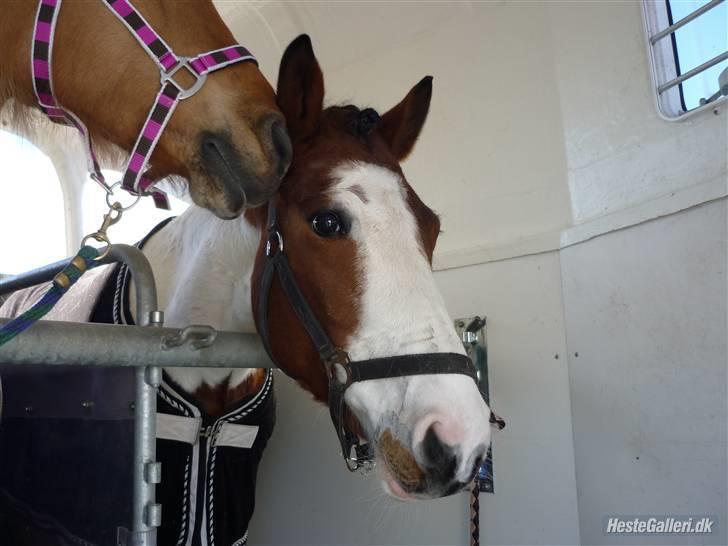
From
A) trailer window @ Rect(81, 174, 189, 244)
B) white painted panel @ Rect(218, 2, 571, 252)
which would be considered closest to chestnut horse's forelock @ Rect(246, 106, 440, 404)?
white painted panel @ Rect(218, 2, 571, 252)

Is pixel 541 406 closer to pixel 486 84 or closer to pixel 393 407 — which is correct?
pixel 393 407

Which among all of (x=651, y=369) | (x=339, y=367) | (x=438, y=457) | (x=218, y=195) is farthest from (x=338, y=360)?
(x=651, y=369)

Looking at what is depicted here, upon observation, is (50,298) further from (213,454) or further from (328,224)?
(213,454)

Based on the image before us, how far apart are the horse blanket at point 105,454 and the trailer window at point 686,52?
1.32 meters

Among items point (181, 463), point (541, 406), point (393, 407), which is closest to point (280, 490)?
point (181, 463)

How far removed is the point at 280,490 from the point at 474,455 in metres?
1.50

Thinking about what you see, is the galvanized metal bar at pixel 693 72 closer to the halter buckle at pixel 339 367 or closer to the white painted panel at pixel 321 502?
the halter buckle at pixel 339 367

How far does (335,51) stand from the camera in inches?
91.3

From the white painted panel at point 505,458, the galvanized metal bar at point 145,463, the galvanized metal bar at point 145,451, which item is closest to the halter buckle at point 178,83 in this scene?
the galvanized metal bar at point 145,451

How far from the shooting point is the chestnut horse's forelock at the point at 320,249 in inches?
39.8

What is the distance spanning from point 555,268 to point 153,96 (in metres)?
1.19

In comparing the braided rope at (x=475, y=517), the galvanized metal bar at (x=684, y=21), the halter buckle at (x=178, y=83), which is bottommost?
the braided rope at (x=475, y=517)

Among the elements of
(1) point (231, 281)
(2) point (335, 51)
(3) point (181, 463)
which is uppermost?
(2) point (335, 51)

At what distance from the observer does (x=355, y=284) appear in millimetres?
988
